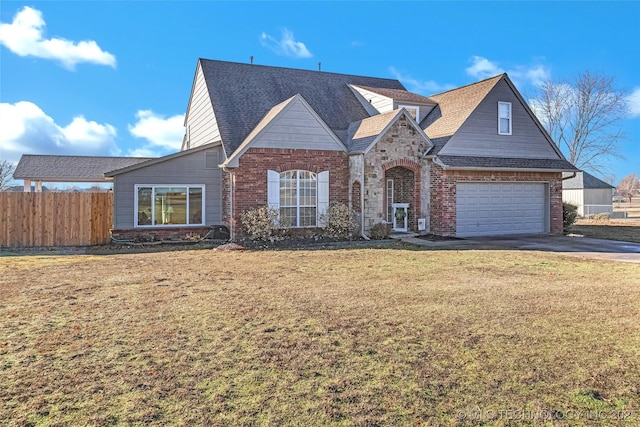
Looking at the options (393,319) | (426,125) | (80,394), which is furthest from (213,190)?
(80,394)

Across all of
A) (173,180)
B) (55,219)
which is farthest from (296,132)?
(55,219)

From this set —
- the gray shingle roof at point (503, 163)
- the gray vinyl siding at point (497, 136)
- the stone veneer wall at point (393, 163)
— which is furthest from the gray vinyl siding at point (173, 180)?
the gray vinyl siding at point (497, 136)

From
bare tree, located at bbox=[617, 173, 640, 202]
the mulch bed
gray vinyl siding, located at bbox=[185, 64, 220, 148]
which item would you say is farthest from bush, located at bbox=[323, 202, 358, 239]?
bare tree, located at bbox=[617, 173, 640, 202]

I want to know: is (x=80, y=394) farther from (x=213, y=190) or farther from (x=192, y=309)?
(x=213, y=190)

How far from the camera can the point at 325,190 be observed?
17266mm

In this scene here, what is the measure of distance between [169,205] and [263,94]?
7.16m

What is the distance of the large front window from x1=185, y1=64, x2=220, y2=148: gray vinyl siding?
12.6ft

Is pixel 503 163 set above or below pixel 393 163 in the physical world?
above

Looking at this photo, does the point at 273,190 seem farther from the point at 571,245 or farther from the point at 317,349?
the point at 317,349

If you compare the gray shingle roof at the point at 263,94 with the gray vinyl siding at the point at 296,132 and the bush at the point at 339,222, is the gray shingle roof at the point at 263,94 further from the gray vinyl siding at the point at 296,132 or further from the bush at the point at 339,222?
the bush at the point at 339,222

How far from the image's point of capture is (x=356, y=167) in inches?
679

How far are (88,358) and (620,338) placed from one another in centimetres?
619

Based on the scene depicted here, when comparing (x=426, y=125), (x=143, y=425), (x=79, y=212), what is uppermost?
(x=426, y=125)

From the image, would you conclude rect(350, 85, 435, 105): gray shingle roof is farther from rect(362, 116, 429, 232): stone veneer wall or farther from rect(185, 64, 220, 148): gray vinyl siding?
rect(185, 64, 220, 148): gray vinyl siding
